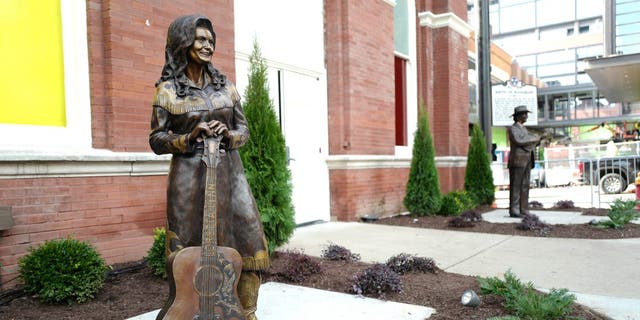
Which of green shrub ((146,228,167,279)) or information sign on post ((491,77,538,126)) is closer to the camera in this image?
green shrub ((146,228,167,279))

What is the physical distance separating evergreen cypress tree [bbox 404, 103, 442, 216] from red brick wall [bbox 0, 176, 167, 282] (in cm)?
567

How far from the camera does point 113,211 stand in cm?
506

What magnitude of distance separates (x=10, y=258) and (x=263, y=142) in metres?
2.69

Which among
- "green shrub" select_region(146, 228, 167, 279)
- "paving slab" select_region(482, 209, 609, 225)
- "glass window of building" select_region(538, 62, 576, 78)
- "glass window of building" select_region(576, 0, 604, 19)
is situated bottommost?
"paving slab" select_region(482, 209, 609, 225)

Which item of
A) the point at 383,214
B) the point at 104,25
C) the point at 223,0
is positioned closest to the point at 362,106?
the point at 383,214

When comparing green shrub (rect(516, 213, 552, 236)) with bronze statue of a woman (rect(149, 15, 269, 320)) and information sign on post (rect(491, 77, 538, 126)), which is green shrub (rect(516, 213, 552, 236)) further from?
bronze statue of a woman (rect(149, 15, 269, 320))

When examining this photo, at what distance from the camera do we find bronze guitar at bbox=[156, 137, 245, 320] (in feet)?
8.18

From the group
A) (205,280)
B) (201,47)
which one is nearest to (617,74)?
(201,47)

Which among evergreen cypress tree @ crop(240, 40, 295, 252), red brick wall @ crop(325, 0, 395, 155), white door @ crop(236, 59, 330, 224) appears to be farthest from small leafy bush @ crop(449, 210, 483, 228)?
evergreen cypress tree @ crop(240, 40, 295, 252)

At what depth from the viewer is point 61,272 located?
390 cm

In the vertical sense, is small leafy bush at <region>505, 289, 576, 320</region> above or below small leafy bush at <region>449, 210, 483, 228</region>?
above

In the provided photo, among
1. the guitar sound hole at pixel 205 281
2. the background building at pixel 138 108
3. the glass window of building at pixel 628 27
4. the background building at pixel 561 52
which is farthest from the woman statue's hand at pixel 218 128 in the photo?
the background building at pixel 561 52

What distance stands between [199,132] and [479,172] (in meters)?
10.4

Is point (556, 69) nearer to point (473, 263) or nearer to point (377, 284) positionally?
point (473, 263)
